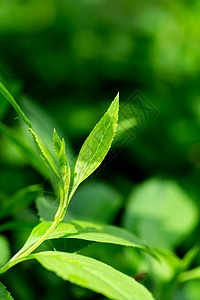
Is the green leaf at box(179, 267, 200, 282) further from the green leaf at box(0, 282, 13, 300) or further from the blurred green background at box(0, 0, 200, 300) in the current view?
the green leaf at box(0, 282, 13, 300)

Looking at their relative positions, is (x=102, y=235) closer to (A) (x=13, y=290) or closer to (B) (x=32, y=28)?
(A) (x=13, y=290)

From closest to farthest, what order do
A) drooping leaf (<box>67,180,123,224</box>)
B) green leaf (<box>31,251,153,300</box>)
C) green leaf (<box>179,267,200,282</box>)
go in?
1. green leaf (<box>31,251,153,300</box>)
2. green leaf (<box>179,267,200,282</box>)
3. drooping leaf (<box>67,180,123,224</box>)

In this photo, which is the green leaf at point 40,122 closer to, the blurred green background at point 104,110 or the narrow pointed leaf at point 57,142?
the blurred green background at point 104,110

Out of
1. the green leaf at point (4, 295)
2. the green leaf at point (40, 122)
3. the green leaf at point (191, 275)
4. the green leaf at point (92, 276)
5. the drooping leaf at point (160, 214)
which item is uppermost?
the green leaf at point (40, 122)

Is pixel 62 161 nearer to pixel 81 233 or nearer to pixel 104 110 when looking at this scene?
pixel 81 233

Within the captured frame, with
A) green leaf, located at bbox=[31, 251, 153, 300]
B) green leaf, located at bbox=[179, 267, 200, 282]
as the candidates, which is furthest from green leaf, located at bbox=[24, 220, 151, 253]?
green leaf, located at bbox=[179, 267, 200, 282]

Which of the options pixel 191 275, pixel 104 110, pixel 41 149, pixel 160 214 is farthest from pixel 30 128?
pixel 104 110

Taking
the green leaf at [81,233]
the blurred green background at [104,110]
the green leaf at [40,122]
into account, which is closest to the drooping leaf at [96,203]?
the blurred green background at [104,110]
